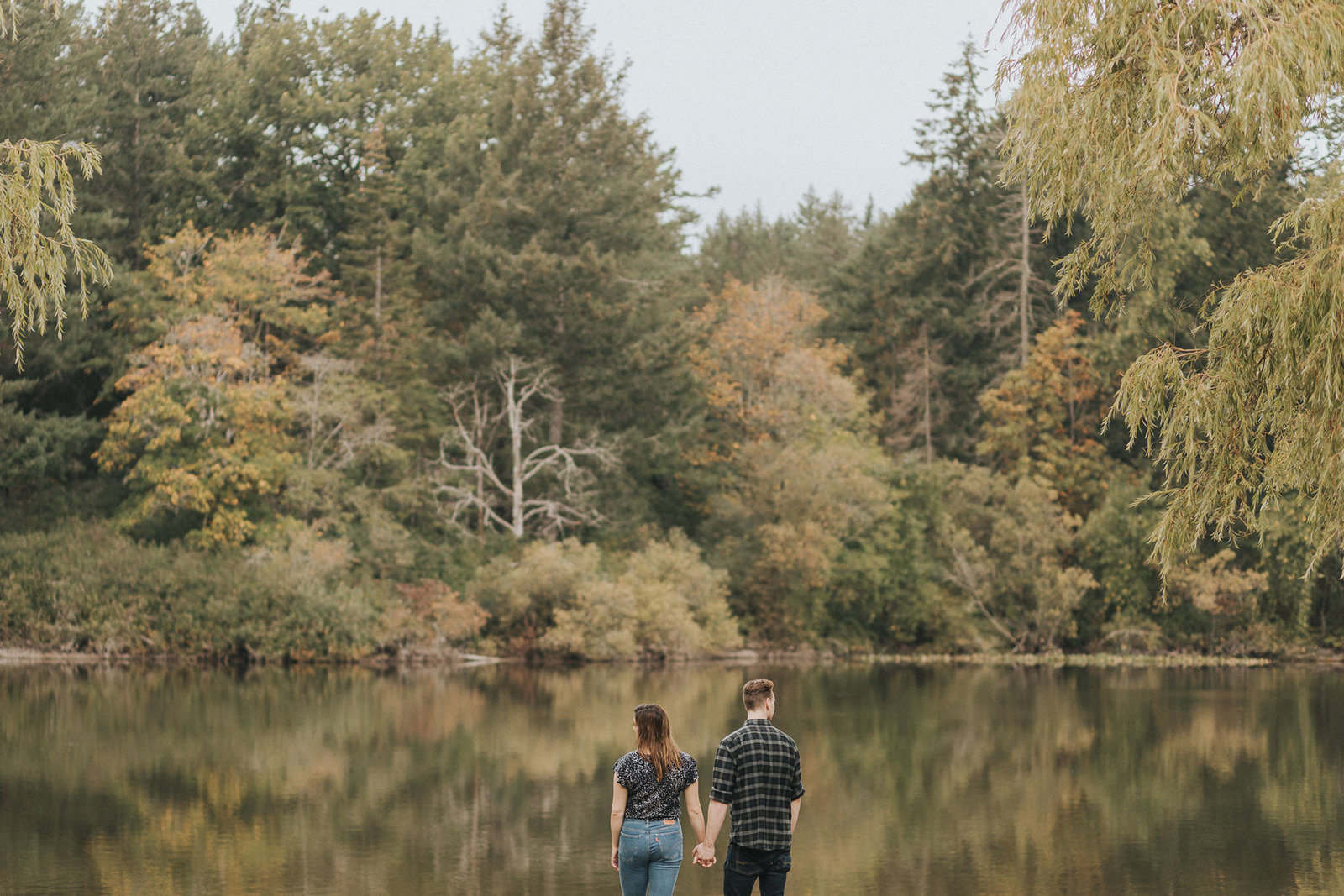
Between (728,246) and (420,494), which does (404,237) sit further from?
(728,246)

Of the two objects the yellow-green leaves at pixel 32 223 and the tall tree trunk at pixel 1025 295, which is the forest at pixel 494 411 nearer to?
the tall tree trunk at pixel 1025 295

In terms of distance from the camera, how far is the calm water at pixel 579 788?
1079 cm

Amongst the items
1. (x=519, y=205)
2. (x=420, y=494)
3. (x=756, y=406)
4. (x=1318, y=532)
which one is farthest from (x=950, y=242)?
(x=1318, y=532)

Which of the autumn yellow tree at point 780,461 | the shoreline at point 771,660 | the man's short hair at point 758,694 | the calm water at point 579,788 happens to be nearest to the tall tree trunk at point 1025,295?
the autumn yellow tree at point 780,461

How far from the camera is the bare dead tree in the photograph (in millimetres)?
39344

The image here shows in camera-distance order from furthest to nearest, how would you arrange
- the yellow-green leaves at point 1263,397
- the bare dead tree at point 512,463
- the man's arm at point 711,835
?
the bare dead tree at point 512,463 → the yellow-green leaves at point 1263,397 → the man's arm at point 711,835

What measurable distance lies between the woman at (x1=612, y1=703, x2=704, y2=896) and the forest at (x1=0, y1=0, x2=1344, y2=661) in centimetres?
2667

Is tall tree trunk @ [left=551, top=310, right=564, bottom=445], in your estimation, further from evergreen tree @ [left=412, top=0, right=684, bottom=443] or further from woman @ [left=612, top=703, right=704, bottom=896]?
woman @ [left=612, top=703, right=704, bottom=896]

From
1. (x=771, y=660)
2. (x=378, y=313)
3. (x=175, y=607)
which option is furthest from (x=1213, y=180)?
(x=378, y=313)

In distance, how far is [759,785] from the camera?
21.3 ft

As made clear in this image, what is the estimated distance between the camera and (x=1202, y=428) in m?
9.09

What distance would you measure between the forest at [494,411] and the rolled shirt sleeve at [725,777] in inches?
1054

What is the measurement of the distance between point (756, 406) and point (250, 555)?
16.7 meters

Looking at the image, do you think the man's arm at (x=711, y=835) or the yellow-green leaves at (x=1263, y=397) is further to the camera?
the yellow-green leaves at (x=1263, y=397)
